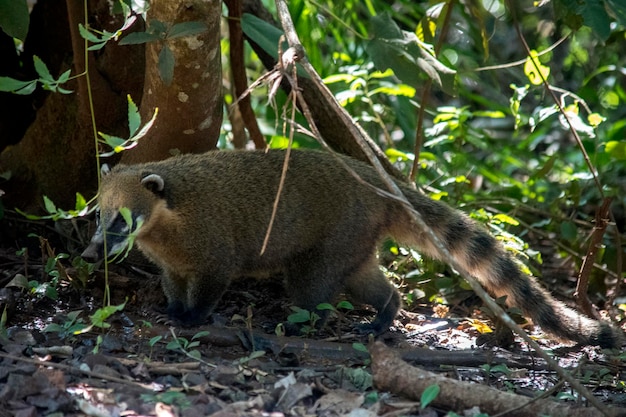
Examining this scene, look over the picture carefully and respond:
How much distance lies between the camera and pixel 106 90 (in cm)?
510

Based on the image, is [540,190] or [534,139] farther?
[534,139]

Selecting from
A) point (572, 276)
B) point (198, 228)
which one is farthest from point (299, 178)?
point (572, 276)

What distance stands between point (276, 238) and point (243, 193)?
32 centimetres

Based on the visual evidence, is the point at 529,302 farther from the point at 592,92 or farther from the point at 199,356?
the point at 592,92

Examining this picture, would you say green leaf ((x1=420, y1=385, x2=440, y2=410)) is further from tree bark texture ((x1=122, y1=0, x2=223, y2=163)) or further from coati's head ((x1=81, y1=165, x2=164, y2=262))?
tree bark texture ((x1=122, y1=0, x2=223, y2=163))

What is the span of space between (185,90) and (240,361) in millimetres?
1593

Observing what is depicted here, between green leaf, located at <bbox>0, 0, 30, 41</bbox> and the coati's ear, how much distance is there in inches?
37.3

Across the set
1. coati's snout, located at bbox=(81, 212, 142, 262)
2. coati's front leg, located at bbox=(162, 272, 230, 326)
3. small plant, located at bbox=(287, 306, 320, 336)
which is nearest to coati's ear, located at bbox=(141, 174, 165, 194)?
coati's snout, located at bbox=(81, 212, 142, 262)

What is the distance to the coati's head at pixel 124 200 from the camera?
420 cm

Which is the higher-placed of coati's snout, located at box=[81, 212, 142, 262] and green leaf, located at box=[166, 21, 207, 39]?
green leaf, located at box=[166, 21, 207, 39]

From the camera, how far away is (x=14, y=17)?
3.88m

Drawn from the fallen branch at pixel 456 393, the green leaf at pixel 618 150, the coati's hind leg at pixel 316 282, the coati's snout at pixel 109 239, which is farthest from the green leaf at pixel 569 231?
the coati's snout at pixel 109 239

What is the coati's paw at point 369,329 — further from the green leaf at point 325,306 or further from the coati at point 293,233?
the green leaf at point 325,306

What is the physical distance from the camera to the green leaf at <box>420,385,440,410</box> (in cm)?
310
